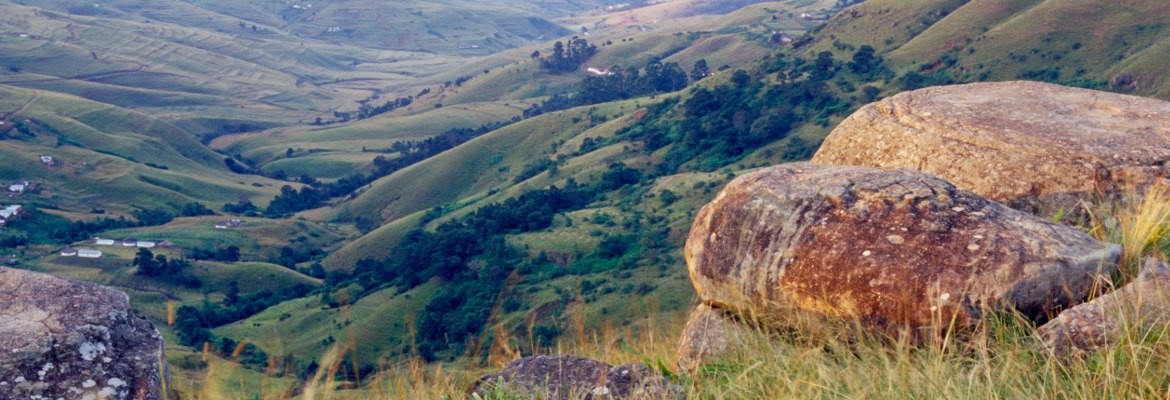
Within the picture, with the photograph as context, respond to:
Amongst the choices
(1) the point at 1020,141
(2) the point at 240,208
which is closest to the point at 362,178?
(2) the point at 240,208

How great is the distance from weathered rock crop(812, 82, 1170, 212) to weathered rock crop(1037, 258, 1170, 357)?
3.33 metres

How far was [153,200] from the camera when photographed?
125m

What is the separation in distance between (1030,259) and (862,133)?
5.06 metres

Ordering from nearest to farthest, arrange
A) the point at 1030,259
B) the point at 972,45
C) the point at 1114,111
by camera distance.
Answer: the point at 1030,259
the point at 1114,111
the point at 972,45

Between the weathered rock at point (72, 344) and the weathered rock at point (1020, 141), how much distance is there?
9.06 meters

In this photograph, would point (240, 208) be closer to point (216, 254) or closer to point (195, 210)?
point (195, 210)

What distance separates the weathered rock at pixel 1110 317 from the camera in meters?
6.29

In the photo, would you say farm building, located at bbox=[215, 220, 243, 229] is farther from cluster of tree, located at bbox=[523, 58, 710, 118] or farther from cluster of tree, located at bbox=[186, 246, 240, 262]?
cluster of tree, located at bbox=[523, 58, 710, 118]

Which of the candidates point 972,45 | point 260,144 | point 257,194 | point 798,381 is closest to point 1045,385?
point 798,381

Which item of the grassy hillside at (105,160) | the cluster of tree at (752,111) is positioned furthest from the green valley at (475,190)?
the grassy hillside at (105,160)

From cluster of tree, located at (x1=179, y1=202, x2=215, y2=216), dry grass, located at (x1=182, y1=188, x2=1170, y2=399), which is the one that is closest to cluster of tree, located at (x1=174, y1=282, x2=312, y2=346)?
cluster of tree, located at (x1=179, y1=202, x2=215, y2=216)

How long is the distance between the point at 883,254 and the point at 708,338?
6.48ft

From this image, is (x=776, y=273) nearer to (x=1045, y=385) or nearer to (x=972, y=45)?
(x=1045, y=385)

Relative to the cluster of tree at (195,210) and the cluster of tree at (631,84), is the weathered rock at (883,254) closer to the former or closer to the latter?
the cluster of tree at (195,210)
